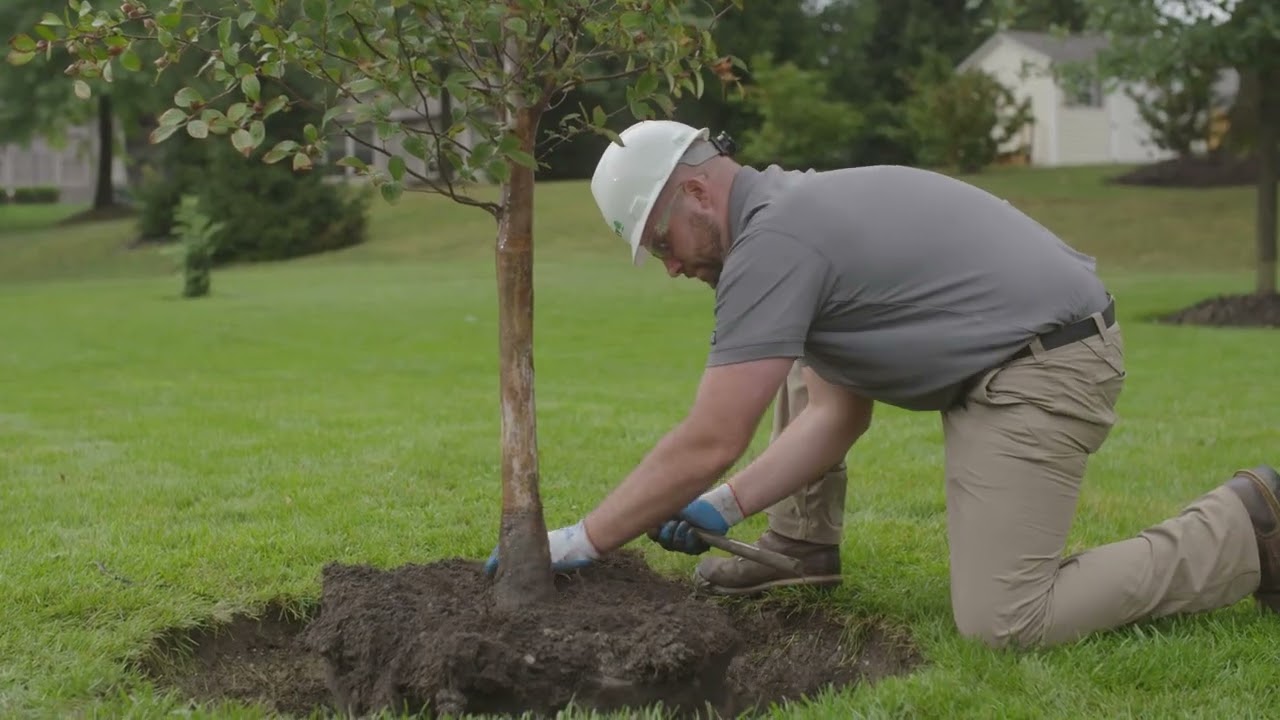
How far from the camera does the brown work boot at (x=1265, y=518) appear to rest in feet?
12.7

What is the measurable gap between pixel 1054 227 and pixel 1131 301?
11.6 meters

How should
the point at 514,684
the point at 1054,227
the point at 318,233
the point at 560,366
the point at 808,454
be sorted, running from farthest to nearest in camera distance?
the point at 318,233, the point at 1054,227, the point at 560,366, the point at 808,454, the point at 514,684

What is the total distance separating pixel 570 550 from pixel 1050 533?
4.37ft

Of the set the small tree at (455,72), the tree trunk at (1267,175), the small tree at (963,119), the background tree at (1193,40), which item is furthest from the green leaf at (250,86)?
the small tree at (963,119)

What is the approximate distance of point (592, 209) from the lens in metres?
34.9

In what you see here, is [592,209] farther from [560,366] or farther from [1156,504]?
[1156,504]

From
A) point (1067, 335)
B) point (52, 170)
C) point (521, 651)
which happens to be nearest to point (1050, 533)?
point (1067, 335)

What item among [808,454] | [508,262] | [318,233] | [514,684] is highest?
[508,262]

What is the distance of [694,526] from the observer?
3979 mm

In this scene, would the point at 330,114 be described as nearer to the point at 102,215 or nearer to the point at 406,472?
the point at 406,472

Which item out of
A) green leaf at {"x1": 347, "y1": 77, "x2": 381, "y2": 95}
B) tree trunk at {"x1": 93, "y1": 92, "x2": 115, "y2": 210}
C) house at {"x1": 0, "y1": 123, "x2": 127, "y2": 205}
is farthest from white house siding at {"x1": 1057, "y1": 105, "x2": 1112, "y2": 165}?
green leaf at {"x1": 347, "y1": 77, "x2": 381, "y2": 95}

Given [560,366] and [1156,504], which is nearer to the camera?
[1156,504]

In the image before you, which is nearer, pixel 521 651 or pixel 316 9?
pixel 316 9

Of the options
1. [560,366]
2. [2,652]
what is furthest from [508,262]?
[560,366]
